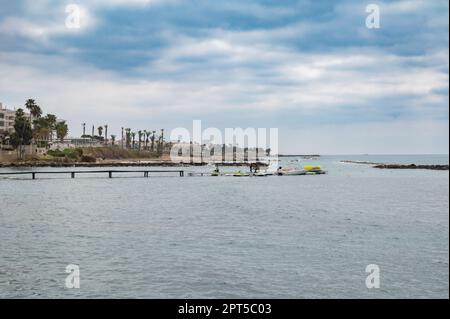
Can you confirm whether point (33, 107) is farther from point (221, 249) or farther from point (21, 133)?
point (221, 249)

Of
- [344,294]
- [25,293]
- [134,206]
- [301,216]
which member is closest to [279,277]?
[344,294]

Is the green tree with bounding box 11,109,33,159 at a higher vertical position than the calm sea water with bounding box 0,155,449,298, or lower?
higher

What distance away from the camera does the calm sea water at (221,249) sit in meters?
24.8

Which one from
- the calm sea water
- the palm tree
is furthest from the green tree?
the calm sea water

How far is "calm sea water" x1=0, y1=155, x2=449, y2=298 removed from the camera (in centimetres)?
2484

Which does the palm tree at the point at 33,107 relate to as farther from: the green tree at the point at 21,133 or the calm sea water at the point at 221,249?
the calm sea water at the point at 221,249

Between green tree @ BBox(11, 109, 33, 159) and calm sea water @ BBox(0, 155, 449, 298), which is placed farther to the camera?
green tree @ BBox(11, 109, 33, 159)

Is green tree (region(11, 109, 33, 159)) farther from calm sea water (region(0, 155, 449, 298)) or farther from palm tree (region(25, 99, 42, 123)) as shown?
calm sea water (region(0, 155, 449, 298))

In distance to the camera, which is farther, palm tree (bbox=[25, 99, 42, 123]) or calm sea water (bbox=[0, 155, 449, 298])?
palm tree (bbox=[25, 99, 42, 123])

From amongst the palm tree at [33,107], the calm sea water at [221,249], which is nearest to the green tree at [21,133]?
the palm tree at [33,107]

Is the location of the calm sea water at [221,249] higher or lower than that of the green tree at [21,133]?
lower

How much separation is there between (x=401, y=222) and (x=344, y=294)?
30253 millimetres

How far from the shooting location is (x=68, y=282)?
25.5 m
